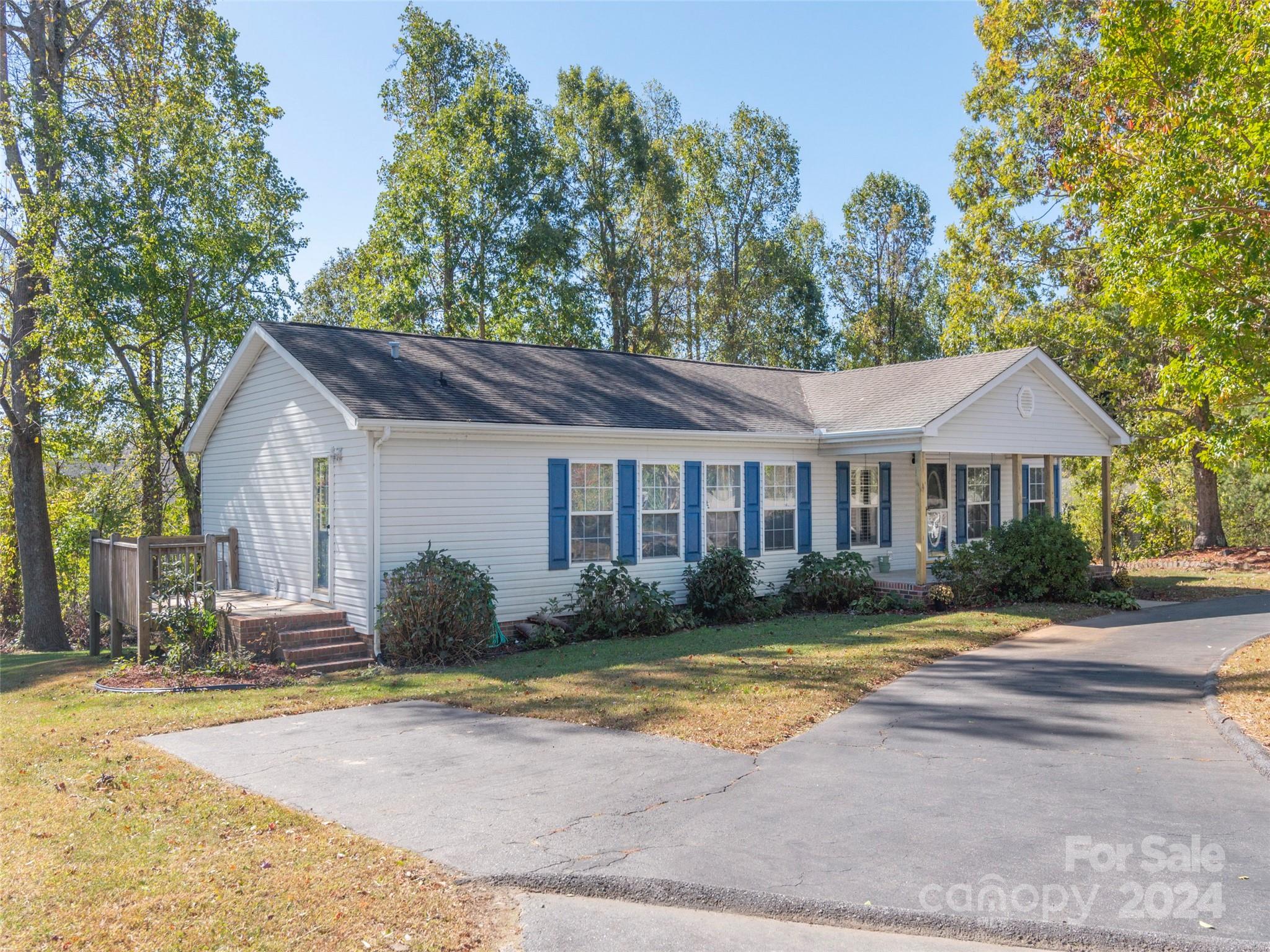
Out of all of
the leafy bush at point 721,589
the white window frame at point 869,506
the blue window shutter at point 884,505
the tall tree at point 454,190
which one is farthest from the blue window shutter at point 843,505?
the tall tree at point 454,190

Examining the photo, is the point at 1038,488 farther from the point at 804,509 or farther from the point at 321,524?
the point at 321,524

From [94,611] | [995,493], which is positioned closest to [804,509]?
[995,493]

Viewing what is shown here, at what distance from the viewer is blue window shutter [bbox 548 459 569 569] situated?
1352 centimetres

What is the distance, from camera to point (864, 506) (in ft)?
58.4

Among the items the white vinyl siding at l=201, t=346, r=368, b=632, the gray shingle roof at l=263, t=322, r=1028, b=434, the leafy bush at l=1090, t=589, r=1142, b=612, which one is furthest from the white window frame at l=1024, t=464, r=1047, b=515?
the white vinyl siding at l=201, t=346, r=368, b=632

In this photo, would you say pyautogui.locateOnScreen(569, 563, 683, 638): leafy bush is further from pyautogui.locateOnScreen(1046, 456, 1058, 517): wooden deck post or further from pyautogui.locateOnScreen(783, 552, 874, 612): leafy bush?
pyautogui.locateOnScreen(1046, 456, 1058, 517): wooden deck post

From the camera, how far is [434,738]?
7.63 meters

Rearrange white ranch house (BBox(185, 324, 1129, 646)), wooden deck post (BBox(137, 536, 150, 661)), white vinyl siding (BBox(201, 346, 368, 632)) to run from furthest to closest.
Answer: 1. white ranch house (BBox(185, 324, 1129, 646))
2. white vinyl siding (BBox(201, 346, 368, 632))
3. wooden deck post (BBox(137, 536, 150, 661))

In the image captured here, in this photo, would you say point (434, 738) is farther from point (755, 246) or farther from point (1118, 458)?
point (755, 246)

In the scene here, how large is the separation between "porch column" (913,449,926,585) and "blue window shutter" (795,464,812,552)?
204 centimetres

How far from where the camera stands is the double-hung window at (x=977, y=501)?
19.2m

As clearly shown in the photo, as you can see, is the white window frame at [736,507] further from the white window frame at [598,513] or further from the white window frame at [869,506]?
the white window frame at [869,506]

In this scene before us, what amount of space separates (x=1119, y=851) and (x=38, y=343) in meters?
20.6

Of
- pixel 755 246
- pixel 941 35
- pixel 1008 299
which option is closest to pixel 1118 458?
pixel 1008 299
